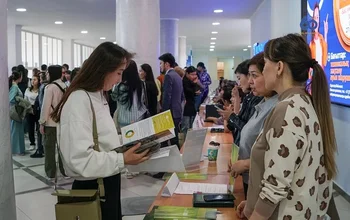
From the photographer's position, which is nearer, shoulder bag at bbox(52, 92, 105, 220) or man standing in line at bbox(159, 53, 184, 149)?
shoulder bag at bbox(52, 92, 105, 220)

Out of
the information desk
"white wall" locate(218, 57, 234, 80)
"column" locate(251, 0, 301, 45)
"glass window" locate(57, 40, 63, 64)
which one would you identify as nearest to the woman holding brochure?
the information desk

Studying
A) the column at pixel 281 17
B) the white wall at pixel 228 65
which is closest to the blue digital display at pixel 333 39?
the column at pixel 281 17

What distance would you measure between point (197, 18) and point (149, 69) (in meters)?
7.02

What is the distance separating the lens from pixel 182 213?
1663mm

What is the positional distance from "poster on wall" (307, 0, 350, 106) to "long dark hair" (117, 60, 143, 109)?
1.97 meters

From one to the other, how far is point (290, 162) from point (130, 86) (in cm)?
329

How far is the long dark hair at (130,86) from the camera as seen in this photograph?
170 inches

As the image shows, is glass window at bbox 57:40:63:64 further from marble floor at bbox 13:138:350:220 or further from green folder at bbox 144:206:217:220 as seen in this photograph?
green folder at bbox 144:206:217:220

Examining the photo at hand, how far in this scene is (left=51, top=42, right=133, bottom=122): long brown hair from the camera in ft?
5.65

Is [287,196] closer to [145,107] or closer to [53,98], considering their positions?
[145,107]

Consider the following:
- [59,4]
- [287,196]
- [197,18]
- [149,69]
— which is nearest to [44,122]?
[149,69]

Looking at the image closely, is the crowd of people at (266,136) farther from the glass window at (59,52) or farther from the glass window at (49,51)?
the glass window at (59,52)

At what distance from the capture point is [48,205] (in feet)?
13.2

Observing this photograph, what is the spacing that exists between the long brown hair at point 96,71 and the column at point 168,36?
9.77 m
